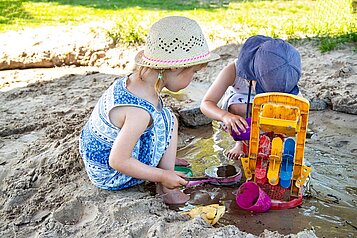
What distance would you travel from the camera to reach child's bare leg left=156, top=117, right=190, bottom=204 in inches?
111

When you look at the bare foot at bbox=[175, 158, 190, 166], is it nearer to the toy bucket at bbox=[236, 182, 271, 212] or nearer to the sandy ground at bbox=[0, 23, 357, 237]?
the sandy ground at bbox=[0, 23, 357, 237]

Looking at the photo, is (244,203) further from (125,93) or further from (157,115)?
(125,93)

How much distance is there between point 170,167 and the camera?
111 inches

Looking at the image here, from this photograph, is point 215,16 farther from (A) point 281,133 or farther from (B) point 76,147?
(A) point 281,133

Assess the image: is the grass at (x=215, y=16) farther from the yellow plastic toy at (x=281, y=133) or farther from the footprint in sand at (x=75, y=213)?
the footprint in sand at (x=75, y=213)

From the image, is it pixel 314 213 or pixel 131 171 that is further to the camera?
pixel 314 213

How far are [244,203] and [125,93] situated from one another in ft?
2.75

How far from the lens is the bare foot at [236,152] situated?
346 centimetres

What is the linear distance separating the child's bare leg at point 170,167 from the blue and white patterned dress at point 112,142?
4 centimetres

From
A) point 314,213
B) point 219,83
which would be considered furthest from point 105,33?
point 314,213

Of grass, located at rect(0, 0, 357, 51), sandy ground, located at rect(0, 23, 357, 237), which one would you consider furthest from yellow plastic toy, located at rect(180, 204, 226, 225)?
grass, located at rect(0, 0, 357, 51)

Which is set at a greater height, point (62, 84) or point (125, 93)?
point (125, 93)

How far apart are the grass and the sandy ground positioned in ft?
1.49

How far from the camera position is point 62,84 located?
5109 millimetres
